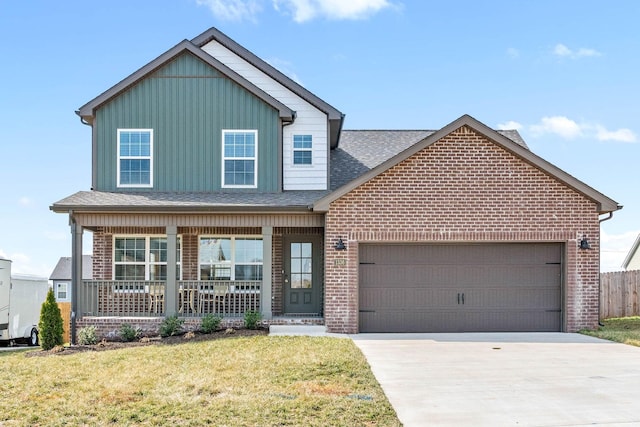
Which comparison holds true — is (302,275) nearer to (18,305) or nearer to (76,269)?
(76,269)

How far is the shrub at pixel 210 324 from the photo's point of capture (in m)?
14.6

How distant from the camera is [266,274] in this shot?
15.1 meters

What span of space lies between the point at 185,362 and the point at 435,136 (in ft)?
25.1

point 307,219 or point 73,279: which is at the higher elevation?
point 307,219

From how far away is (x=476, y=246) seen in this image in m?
15.1

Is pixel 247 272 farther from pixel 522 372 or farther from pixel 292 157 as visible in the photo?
pixel 522 372

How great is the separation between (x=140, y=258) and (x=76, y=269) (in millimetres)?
2134

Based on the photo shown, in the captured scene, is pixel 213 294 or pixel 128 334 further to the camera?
pixel 213 294

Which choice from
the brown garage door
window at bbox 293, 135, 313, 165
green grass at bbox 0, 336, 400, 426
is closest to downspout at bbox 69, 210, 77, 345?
green grass at bbox 0, 336, 400, 426

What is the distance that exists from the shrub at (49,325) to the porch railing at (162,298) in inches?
36.8

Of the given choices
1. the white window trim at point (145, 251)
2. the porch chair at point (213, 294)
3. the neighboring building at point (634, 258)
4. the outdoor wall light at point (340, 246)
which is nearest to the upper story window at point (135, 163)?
the white window trim at point (145, 251)

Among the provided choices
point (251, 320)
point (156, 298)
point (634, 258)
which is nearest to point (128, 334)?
point (156, 298)

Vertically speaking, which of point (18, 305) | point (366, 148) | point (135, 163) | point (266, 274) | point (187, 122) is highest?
point (187, 122)

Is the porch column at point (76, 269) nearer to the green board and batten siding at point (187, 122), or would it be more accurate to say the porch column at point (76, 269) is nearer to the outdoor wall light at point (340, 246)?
the green board and batten siding at point (187, 122)
